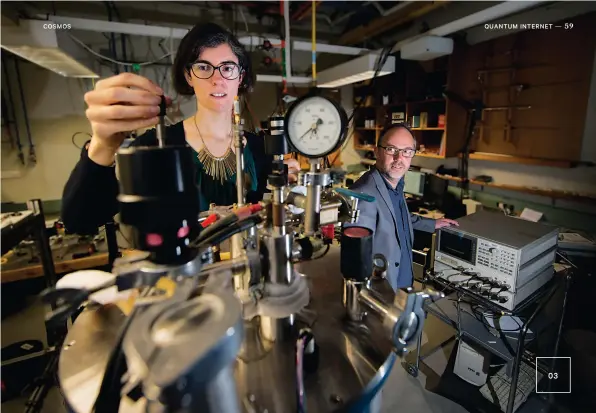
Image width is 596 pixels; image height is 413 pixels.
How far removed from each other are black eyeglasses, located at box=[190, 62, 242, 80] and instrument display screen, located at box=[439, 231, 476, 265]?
145cm

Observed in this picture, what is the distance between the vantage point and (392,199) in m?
1.63

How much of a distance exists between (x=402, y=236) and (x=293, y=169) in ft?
3.60

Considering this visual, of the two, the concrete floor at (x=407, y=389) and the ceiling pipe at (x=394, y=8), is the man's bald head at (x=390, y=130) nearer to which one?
the concrete floor at (x=407, y=389)

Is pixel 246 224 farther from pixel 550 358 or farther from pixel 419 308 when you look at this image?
pixel 550 358

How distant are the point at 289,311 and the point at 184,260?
192 millimetres

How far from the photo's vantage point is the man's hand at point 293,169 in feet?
2.11

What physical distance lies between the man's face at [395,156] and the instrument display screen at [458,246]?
47cm

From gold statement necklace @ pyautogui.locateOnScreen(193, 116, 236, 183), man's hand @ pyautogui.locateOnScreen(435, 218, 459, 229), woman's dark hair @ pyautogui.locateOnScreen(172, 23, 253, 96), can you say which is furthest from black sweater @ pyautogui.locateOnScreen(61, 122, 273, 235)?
man's hand @ pyautogui.locateOnScreen(435, 218, 459, 229)

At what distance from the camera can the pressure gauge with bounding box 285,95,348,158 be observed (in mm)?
649

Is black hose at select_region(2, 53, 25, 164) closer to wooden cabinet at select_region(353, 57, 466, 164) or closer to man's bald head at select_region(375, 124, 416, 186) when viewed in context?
wooden cabinet at select_region(353, 57, 466, 164)

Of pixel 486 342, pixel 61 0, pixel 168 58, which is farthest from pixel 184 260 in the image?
pixel 61 0

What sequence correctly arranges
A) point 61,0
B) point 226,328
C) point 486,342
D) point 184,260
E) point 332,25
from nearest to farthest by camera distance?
point 226,328 < point 184,260 < point 486,342 < point 61,0 < point 332,25

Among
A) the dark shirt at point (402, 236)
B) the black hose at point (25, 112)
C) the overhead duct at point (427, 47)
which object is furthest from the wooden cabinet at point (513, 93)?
the black hose at point (25, 112)

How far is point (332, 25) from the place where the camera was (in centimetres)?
426
